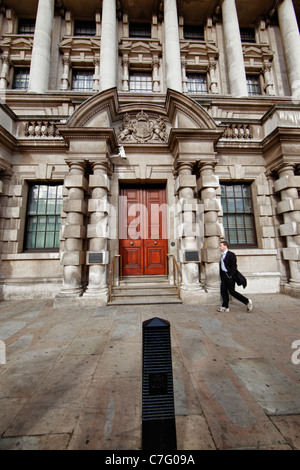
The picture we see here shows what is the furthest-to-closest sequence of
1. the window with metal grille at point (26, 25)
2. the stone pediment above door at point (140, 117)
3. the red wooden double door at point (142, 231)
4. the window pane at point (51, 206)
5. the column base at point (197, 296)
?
the window with metal grille at point (26, 25) < the window pane at point (51, 206) < the red wooden double door at point (142, 231) < the stone pediment above door at point (140, 117) < the column base at point (197, 296)

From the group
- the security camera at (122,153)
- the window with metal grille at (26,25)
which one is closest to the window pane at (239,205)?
the security camera at (122,153)

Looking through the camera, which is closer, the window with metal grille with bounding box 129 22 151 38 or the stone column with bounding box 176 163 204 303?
the stone column with bounding box 176 163 204 303

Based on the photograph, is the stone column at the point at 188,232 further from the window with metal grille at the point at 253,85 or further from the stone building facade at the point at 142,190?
the window with metal grille at the point at 253,85

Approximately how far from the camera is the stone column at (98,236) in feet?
19.4

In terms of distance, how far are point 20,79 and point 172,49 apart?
31.2ft

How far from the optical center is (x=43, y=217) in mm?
7535

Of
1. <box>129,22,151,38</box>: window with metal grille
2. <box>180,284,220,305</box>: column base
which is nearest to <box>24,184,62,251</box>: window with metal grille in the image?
<box>180,284,220,305</box>: column base

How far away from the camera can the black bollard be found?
1.45m

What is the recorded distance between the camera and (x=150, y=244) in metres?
7.36

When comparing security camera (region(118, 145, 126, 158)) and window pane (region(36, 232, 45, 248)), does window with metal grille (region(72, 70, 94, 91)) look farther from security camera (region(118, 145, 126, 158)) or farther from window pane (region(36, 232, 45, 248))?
window pane (region(36, 232, 45, 248))

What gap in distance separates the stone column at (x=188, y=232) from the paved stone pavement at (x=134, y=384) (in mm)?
1407

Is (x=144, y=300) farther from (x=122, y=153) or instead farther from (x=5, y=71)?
(x=5, y=71)

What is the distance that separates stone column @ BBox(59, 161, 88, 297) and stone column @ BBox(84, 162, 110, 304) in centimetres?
32

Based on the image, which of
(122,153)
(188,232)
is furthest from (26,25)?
(188,232)
